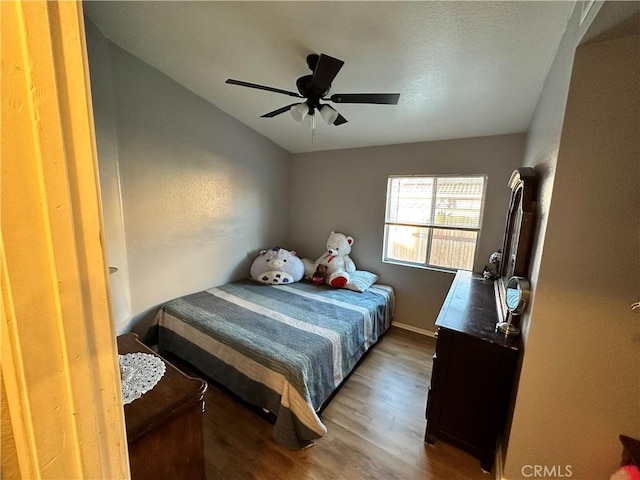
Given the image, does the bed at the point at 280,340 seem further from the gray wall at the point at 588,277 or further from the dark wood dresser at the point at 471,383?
the gray wall at the point at 588,277

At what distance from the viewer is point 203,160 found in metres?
2.65

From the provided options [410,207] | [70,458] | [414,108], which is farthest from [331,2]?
[410,207]

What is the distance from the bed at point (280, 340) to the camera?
154 centimetres

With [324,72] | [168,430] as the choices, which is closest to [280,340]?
[168,430]

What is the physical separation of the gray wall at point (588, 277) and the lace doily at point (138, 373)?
168 centimetres

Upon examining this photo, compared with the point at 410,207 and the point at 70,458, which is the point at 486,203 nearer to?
the point at 410,207

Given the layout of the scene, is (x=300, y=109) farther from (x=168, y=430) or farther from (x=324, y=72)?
(x=168, y=430)

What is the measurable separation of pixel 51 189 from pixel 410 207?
10.0 feet

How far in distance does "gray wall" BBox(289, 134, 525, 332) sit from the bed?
18.4 inches

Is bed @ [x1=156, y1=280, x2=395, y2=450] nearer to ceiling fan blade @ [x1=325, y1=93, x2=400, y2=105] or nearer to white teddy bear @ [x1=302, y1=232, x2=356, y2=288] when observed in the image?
white teddy bear @ [x1=302, y1=232, x2=356, y2=288]

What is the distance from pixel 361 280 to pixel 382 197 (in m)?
1.05

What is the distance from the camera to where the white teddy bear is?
3.15 m

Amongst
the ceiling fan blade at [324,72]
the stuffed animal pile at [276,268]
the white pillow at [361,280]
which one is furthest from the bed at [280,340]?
the ceiling fan blade at [324,72]

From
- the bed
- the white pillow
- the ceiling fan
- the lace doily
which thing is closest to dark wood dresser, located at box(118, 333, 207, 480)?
the lace doily
